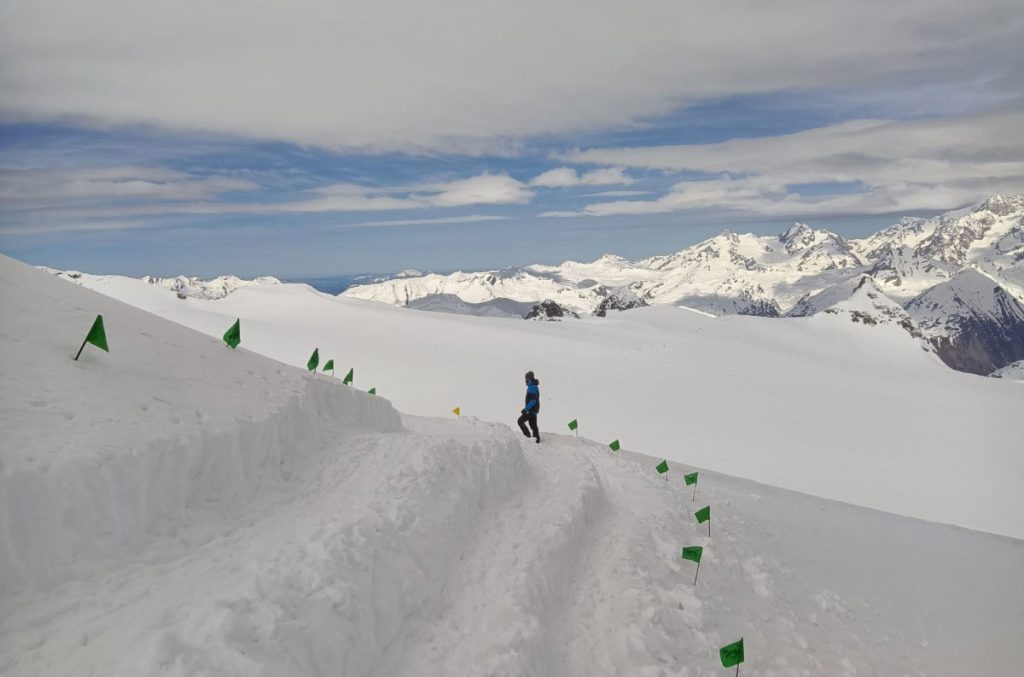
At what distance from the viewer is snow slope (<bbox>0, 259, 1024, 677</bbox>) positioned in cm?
567

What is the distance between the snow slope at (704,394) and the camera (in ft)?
82.2

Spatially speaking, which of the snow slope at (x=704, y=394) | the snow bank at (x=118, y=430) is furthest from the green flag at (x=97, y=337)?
the snow slope at (x=704, y=394)

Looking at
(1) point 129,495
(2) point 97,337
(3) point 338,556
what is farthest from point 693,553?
(2) point 97,337

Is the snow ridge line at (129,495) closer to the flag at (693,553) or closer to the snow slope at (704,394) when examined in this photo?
the flag at (693,553)

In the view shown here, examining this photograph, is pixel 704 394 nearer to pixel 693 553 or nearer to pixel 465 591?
pixel 693 553

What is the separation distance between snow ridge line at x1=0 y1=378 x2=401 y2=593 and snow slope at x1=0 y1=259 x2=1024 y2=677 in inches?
1.0

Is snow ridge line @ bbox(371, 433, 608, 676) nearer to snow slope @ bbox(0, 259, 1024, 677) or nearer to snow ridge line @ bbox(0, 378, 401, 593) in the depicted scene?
snow slope @ bbox(0, 259, 1024, 677)

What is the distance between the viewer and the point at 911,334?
81.5 metres

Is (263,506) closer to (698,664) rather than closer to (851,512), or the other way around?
(698,664)

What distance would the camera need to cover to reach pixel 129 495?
22.0 feet

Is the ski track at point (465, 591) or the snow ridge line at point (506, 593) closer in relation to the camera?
the ski track at point (465, 591)

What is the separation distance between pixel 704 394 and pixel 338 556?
31473 millimetres

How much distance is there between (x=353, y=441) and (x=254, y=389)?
2326mm

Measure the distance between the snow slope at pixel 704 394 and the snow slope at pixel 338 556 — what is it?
1131 centimetres
